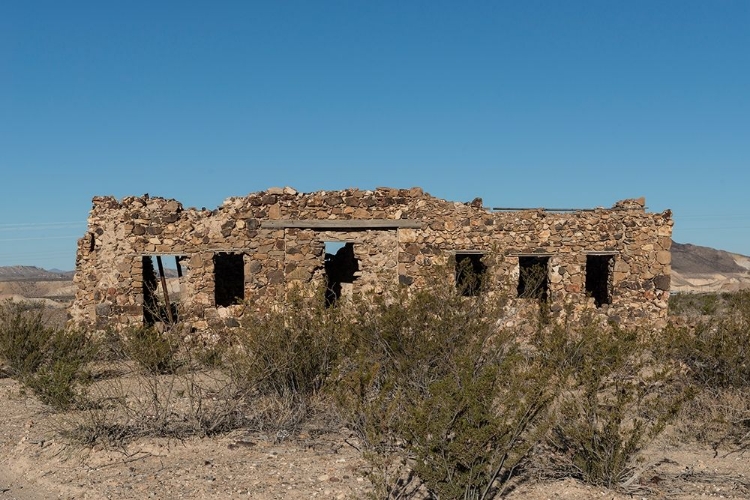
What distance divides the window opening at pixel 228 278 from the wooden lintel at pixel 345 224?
272cm

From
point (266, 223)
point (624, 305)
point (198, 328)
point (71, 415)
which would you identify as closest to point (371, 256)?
point (266, 223)

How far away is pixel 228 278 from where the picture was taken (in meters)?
15.0

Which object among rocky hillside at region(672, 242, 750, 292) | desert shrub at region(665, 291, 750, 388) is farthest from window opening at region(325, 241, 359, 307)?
rocky hillside at region(672, 242, 750, 292)

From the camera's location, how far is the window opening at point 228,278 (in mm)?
14594

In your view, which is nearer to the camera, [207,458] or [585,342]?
[207,458]

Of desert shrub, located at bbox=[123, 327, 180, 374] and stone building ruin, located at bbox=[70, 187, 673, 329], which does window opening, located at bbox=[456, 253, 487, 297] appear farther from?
desert shrub, located at bbox=[123, 327, 180, 374]

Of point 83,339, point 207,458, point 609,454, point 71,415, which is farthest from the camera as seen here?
point 83,339

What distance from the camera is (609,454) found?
16.9 ft

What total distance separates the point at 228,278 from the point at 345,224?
4.11m

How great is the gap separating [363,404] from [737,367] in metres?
4.63

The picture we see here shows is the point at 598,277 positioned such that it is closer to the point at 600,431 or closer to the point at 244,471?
the point at 600,431

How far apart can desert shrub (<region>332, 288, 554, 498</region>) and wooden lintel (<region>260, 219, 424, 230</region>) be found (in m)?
4.99

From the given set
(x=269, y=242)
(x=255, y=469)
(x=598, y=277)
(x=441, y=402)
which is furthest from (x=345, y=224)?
(x=441, y=402)

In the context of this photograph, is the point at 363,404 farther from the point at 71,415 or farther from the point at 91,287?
the point at 91,287
